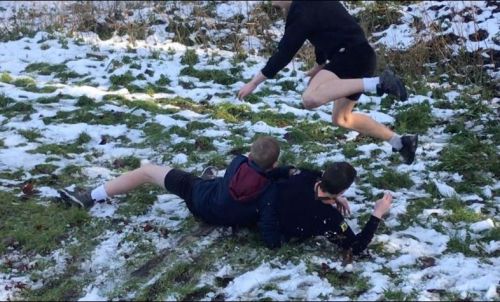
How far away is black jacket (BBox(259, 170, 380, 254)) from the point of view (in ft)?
14.5

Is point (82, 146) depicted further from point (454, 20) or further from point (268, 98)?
point (454, 20)

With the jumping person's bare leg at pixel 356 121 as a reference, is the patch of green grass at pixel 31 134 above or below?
below

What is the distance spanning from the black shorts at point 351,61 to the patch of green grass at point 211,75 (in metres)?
4.01

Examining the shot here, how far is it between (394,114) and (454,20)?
10.7 ft

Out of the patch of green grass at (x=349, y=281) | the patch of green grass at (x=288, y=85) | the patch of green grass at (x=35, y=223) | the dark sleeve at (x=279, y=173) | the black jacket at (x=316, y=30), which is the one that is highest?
the black jacket at (x=316, y=30)

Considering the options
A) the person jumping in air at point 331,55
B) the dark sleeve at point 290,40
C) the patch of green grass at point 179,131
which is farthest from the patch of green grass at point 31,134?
the dark sleeve at point 290,40

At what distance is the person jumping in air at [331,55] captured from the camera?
505 cm

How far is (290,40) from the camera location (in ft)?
16.6

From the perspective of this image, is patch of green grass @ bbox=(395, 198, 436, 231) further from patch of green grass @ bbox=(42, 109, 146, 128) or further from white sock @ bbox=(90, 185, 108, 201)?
patch of green grass @ bbox=(42, 109, 146, 128)

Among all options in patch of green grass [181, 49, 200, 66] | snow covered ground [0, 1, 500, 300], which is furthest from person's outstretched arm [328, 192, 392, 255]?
patch of green grass [181, 49, 200, 66]

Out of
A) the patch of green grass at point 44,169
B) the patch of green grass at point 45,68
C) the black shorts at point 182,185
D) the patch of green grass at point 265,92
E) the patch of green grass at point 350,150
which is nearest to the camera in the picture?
the black shorts at point 182,185

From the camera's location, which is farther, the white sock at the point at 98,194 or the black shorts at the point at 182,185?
the white sock at the point at 98,194

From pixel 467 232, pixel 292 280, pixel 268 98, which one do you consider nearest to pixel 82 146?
pixel 268 98

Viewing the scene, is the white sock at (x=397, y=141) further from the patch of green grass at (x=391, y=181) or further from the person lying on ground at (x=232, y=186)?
the person lying on ground at (x=232, y=186)
